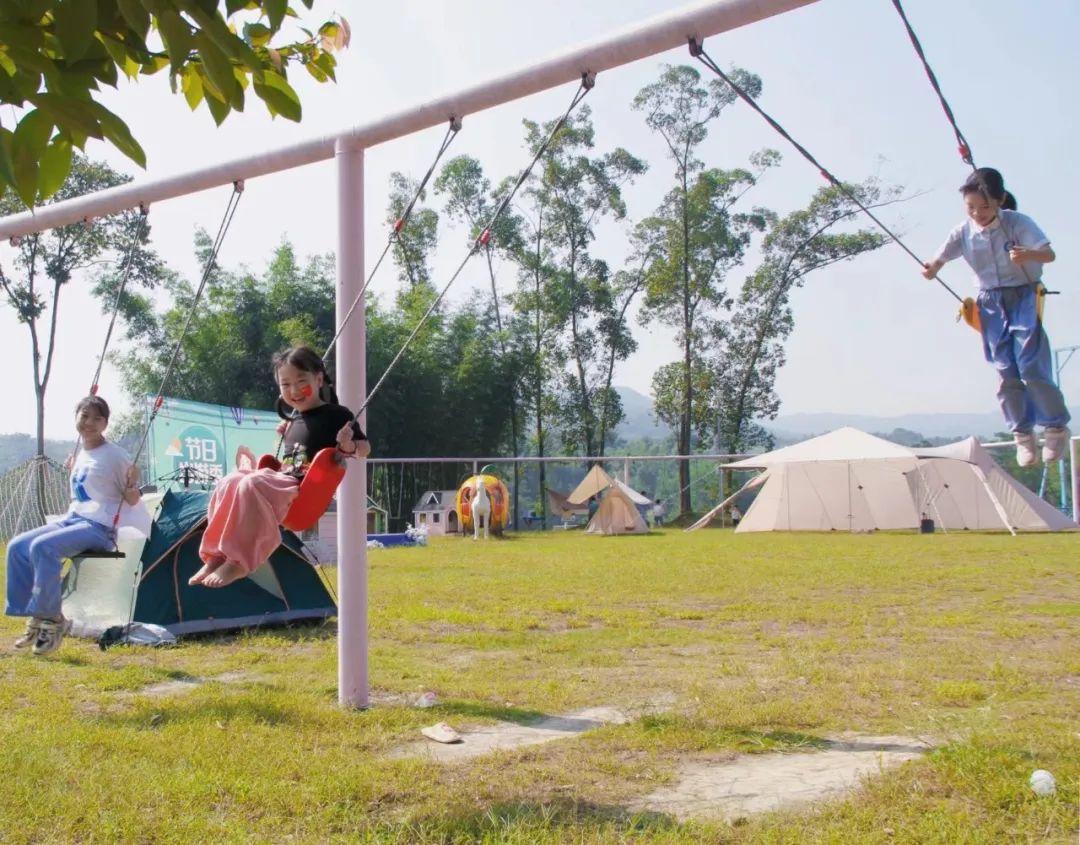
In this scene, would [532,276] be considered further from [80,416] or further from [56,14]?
[56,14]

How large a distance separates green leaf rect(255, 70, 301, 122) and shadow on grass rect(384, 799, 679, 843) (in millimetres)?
2298

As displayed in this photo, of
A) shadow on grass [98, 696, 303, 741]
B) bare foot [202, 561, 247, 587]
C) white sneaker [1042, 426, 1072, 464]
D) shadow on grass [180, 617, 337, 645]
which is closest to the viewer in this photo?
white sneaker [1042, 426, 1072, 464]

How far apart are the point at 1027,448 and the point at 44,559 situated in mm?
6179

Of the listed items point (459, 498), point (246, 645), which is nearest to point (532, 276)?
point (459, 498)

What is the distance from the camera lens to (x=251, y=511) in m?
4.76

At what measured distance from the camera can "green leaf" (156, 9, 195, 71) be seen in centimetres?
256

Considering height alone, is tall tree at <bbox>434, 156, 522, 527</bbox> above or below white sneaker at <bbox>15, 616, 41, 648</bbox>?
above

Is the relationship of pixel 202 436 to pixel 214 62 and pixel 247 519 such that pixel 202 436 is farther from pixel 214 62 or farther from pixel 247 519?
pixel 214 62

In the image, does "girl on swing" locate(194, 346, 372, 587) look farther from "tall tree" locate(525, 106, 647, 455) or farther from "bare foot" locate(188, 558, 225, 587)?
"tall tree" locate(525, 106, 647, 455)

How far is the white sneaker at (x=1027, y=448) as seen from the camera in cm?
463

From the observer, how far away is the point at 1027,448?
4719mm

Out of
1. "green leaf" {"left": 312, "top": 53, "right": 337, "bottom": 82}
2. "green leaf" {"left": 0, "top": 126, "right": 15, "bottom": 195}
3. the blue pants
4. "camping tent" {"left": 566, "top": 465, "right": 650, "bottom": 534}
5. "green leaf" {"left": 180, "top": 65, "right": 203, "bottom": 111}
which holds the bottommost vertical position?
"camping tent" {"left": 566, "top": 465, "right": 650, "bottom": 534}

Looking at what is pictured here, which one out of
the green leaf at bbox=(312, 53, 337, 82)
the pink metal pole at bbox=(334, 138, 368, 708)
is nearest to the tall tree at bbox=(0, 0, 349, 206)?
the green leaf at bbox=(312, 53, 337, 82)

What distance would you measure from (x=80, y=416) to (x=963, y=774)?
20.2 ft
